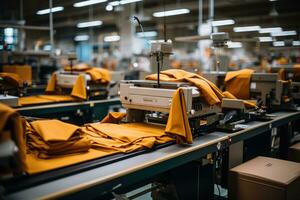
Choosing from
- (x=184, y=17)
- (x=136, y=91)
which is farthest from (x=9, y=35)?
A: (x=184, y=17)

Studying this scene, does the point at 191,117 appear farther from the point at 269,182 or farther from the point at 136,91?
the point at 269,182

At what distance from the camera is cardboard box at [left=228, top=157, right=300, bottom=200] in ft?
8.55

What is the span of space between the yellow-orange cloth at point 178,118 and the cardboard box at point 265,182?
0.77m

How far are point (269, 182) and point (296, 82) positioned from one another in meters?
3.02

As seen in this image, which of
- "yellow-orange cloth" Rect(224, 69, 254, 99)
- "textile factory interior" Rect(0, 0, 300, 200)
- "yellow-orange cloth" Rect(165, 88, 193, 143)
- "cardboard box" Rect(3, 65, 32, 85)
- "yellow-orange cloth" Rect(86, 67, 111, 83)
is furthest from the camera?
"cardboard box" Rect(3, 65, 32, 85)

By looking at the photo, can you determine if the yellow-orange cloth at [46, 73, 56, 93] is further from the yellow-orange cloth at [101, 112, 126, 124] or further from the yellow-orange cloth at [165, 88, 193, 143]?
the yellow-orange cloth at [165, 88, 193, 143]

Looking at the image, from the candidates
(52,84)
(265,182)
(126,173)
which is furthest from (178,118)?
(52,84)

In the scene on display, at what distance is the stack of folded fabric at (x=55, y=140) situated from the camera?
1.95 meters

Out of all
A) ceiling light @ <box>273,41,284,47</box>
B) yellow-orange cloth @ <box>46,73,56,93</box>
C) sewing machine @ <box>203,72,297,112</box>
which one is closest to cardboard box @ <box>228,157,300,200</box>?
sewing machine @ <box>203,72,297,112</box>

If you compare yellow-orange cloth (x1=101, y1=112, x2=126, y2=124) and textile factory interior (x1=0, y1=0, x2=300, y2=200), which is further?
yellow-orange cloth (x1=101, y1=112, x2=126, y2=124)

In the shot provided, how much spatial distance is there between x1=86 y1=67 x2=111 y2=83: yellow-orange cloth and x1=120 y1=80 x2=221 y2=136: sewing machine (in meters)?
2.32

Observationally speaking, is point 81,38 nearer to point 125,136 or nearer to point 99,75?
point 99,75

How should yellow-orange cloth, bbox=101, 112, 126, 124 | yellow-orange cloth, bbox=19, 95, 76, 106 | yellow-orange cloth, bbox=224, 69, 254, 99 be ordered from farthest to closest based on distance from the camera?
yellow-orange cloth, bbox=19, 95, 76, 106 < yellow-orange cloth, bbox=224, 69, 254, 99 < yellow-orange cloth, bbox=101, 112, 126, 124

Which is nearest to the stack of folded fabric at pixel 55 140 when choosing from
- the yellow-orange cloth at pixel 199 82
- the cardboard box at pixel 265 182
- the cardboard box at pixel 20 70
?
the yellow-orange cloth at pixel 199 82
